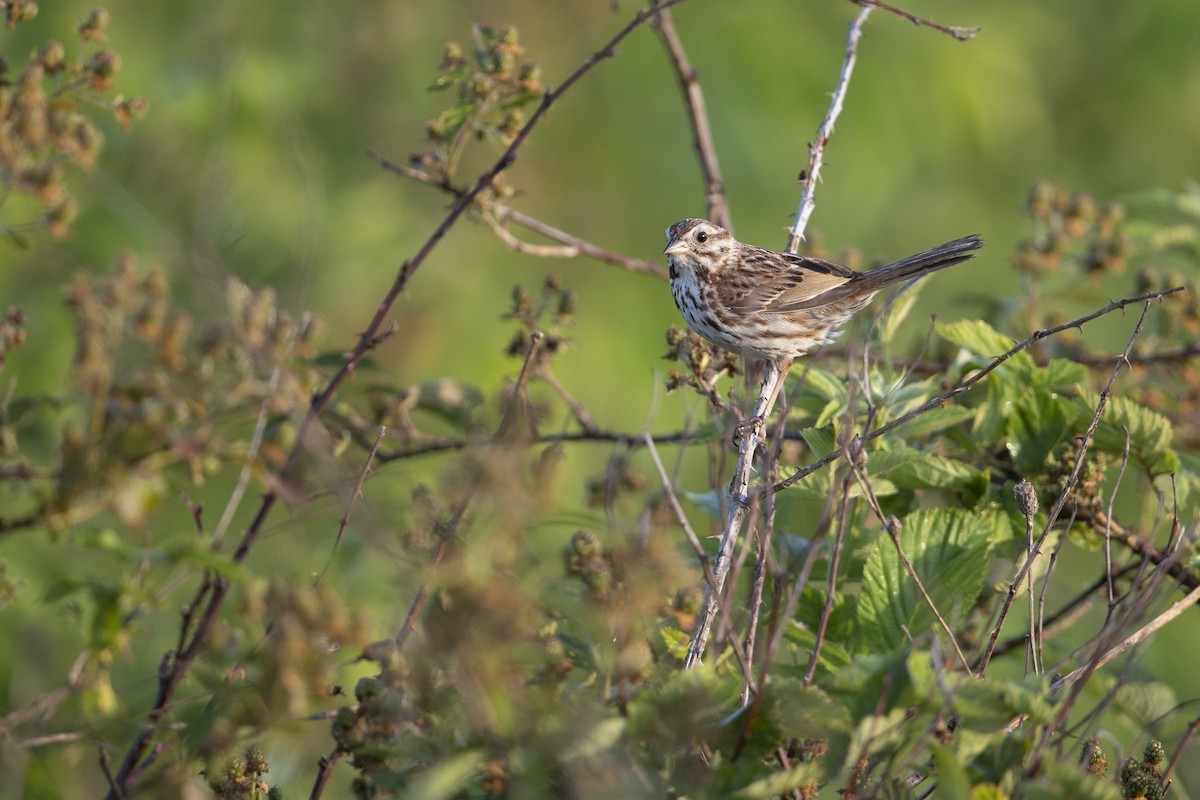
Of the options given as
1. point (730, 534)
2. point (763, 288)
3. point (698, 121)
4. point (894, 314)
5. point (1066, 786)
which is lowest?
point (1066, 786)

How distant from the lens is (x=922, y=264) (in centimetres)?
448

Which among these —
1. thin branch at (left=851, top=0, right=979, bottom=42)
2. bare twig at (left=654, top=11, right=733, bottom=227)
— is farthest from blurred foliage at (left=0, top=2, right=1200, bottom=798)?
thin branch at (left=851, top=0, right=979, bottom=42)

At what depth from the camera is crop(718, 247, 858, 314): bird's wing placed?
15.6 feet

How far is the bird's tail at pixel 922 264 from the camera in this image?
4301mm

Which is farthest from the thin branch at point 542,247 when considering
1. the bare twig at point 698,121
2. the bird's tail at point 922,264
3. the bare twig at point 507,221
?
the bird's tail at point 922,264

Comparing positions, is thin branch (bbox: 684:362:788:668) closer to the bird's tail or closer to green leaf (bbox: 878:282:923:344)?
green leaf (bbox: 878:282:923:344)

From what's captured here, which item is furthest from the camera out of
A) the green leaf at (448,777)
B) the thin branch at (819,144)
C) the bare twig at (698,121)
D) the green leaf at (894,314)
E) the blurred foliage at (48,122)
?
the bare twig at (698,121)

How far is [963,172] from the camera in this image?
1013cm

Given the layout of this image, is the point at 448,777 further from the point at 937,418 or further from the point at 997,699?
the point at 937,418

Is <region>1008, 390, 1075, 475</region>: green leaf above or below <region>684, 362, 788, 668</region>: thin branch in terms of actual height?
above

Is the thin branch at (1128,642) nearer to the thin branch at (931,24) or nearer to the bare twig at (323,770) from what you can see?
the bare twig at (323,770)

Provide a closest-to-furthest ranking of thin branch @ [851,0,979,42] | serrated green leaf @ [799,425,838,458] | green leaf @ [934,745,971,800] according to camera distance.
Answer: green leaf @ [934,745,971,800]
serrated green leaf @ [799,425,838,458]
thin branch @ [851,0,979,42]

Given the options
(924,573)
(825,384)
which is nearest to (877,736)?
(924,573)

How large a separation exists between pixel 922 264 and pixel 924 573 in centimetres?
195
